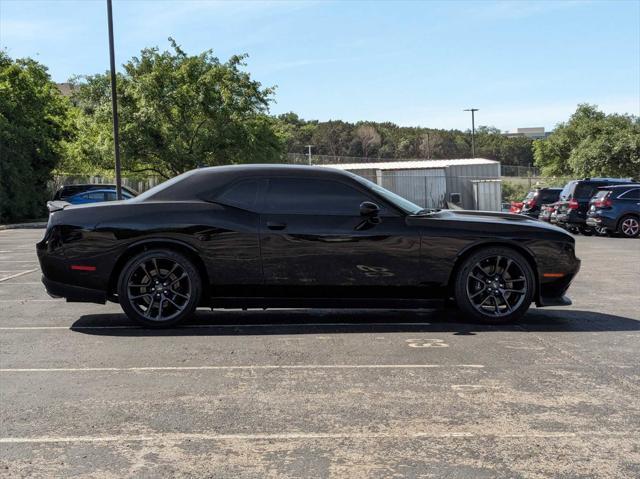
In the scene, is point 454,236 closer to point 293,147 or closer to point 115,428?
point 115,428

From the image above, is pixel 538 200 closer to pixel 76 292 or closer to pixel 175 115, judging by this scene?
pixel 175 115

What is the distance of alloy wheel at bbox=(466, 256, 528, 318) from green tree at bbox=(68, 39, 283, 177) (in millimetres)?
27832

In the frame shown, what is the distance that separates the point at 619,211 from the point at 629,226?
0.58 meters

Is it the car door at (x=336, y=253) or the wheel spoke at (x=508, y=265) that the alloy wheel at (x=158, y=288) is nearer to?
the car door at (x=336, y=253)

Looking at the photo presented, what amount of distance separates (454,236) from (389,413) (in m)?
3.04

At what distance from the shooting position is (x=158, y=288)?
6945mm

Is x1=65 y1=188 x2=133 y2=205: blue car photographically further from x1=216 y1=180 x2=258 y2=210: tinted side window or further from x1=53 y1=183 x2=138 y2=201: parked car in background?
x1=216 y1=180 x2=258 y2=210: tinted side window

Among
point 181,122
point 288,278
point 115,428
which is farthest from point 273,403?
point 181,122

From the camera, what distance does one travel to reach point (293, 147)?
108062 mm

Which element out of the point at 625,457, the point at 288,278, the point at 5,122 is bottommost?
the point at 625,457

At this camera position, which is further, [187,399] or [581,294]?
[581,294]

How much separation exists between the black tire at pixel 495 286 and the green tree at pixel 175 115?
91.3 feet

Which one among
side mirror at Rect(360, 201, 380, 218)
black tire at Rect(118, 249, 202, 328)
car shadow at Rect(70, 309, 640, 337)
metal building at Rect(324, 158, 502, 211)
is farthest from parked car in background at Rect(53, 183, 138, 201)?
side mirror at Rect(360, 201, 380, 218)

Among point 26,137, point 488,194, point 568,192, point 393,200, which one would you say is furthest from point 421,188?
point 393,200
